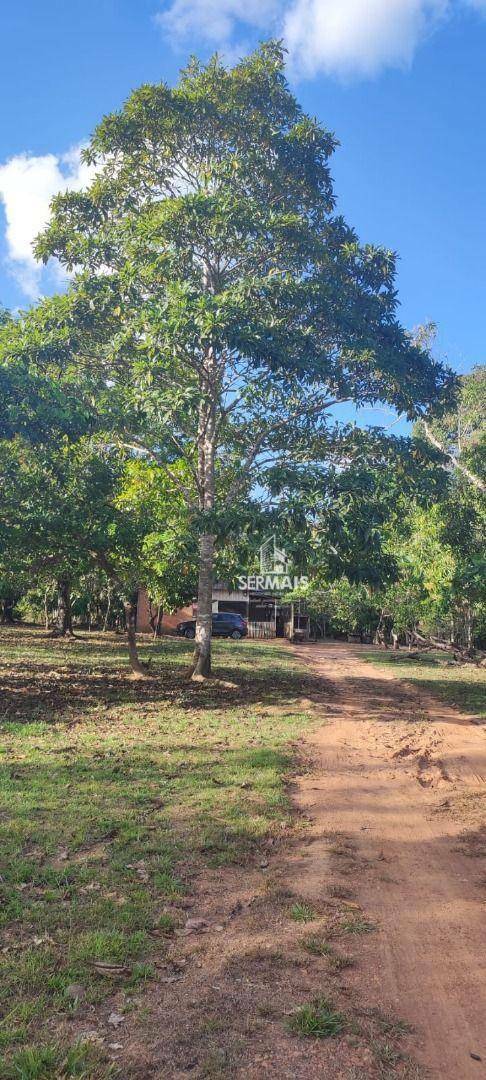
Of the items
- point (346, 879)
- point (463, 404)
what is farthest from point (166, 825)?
point (463, 404)

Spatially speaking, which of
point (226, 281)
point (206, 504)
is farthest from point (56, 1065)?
point (226, 281)

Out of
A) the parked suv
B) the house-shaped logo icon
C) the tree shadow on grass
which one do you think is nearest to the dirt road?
the house-shaped logo icon

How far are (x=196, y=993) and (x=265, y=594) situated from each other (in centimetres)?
4238

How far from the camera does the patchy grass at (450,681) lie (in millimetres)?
15798

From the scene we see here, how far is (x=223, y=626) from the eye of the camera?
136ft

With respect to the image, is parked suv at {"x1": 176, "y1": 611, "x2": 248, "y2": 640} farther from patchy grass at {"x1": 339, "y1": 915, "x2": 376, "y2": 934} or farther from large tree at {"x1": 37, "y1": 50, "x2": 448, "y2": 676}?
patchy grass at {"x1": 339, "y1": 915, "x2": 376, "y2": 934}

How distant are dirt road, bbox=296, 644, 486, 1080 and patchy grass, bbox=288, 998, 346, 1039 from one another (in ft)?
0.90

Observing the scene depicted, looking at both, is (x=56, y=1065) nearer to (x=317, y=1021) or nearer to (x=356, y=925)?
(x=317, y=1021)

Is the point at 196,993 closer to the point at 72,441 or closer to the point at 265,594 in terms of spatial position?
the point at 72,441

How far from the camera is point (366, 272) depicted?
52.5 feet

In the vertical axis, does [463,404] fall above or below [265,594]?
above

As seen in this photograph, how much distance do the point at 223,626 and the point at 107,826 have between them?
35.6 meters

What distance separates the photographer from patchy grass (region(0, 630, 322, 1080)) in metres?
3.58

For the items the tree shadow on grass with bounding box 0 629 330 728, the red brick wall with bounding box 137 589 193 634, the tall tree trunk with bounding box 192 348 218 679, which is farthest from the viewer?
the red brick wall with bounding box 137 589 193 634
